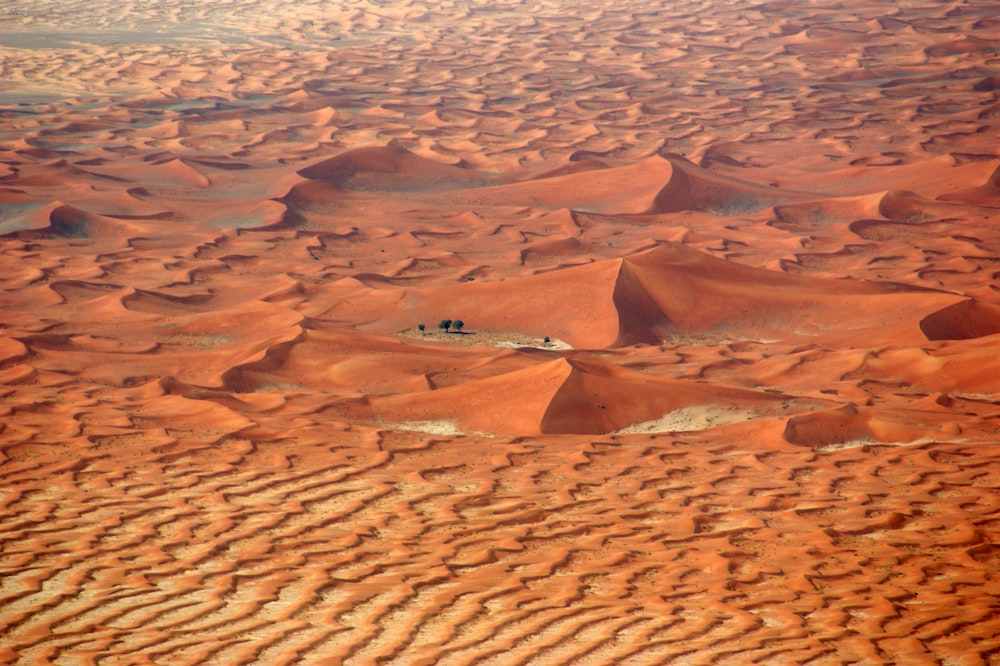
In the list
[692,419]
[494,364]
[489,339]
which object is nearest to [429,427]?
[494,364]

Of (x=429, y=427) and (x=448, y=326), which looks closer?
(x=429, y=427)

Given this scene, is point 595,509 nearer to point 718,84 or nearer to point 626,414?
point 626,414

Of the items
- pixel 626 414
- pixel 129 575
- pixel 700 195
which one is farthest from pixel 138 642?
pixel 700 195

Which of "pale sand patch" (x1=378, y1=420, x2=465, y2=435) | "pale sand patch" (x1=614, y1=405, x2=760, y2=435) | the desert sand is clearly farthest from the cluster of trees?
"pale sand patch" (x1=614, y1=405, x2=760, y2=435)

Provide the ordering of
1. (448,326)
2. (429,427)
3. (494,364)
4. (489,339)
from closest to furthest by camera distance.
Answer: (429,427) → (494,364) → (489,339) → (448,326)

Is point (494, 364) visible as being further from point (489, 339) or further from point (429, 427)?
point (429, 427)
